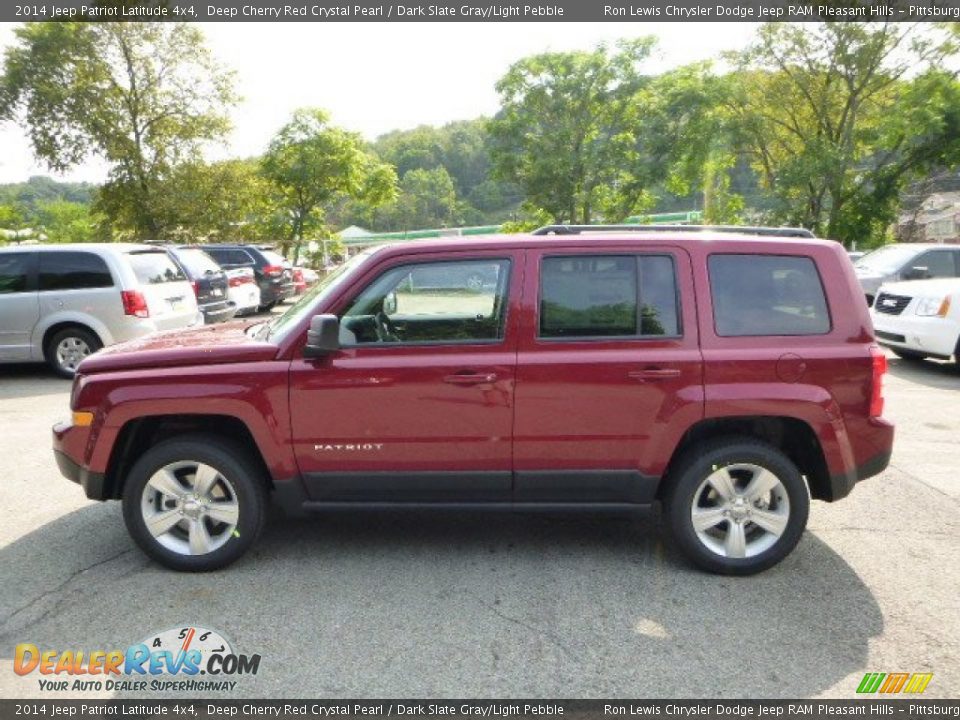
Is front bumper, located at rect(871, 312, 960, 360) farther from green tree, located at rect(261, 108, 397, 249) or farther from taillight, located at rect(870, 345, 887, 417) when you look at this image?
green tree, located at rect(261, 108, 397, 249)

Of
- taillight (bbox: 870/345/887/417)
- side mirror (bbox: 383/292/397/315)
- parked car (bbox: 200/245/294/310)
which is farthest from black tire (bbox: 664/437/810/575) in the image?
parked car (bbox: 200/245/294/310)

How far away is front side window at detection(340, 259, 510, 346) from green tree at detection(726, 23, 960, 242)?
23.3 meters

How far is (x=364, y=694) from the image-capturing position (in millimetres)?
2670

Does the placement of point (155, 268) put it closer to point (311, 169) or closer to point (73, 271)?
point (73, 271)

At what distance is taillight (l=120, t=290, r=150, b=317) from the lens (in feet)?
27.7

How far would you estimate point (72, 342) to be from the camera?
349 inches

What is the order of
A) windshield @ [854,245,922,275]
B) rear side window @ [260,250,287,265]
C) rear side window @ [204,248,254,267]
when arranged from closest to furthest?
1. windshield @ [854,245,922,275]
2. rear side window @ [204,248,254,267]
3. rear side window @ [260,250,287,265]

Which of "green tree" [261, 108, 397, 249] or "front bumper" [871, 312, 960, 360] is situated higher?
"green tree" [261, 108, 397, 249]

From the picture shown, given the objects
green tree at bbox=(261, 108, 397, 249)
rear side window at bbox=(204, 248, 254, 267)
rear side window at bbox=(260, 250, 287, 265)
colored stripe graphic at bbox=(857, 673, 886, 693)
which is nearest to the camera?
colored stripe graphic at bbox=(857, 673, 886, 693)

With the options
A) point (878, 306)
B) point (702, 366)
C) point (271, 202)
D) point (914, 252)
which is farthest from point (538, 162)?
point (702, 366)

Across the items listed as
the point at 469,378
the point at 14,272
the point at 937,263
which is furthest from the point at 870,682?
the point at 937,263

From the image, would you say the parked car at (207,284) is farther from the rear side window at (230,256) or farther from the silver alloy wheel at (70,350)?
the rear side window at (230,256)

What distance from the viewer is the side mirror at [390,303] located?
3.70 metres

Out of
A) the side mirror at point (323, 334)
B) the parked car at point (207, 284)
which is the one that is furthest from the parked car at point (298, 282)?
the side mirror at point (323, 334)
